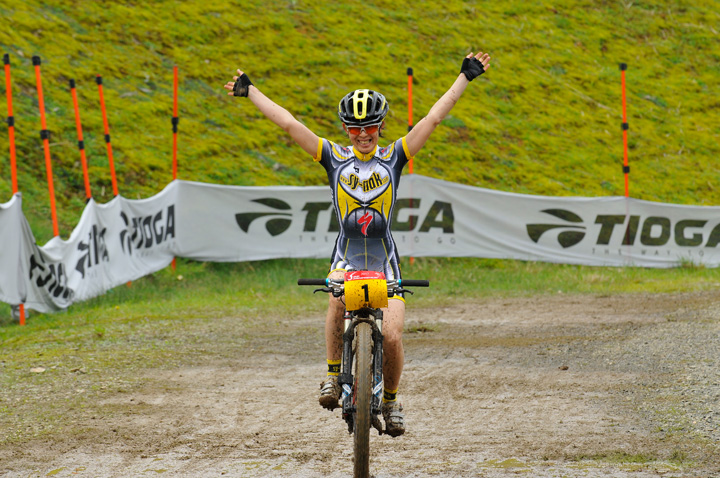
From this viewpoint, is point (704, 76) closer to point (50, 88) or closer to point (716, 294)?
point (716, 294)

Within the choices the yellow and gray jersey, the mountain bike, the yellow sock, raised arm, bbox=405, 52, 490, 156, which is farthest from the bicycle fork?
raised arm, bbox=405, 52, 490, 156

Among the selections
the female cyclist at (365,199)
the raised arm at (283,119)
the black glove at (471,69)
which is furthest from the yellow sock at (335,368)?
the black glove at (471,69)

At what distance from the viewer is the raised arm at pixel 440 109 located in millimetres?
5754

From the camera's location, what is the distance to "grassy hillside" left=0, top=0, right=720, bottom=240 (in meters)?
19.7

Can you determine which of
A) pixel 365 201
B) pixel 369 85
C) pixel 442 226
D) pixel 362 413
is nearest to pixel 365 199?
pixel 365 201

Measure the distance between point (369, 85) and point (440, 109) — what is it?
18630mm

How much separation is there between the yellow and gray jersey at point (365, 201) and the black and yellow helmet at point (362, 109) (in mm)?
257

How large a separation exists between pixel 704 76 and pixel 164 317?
2330 cm

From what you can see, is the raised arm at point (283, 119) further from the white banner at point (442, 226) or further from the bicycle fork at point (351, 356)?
the white banner at point (442, 226)

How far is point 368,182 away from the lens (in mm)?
5645

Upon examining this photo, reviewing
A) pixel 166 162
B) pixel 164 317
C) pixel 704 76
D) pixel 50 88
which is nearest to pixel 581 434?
pixel 164 317

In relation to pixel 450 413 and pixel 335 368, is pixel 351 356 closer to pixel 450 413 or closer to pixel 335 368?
pixel 335 368

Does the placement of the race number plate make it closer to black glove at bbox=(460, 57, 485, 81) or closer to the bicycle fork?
the bicycle fork

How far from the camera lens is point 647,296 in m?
13.6
